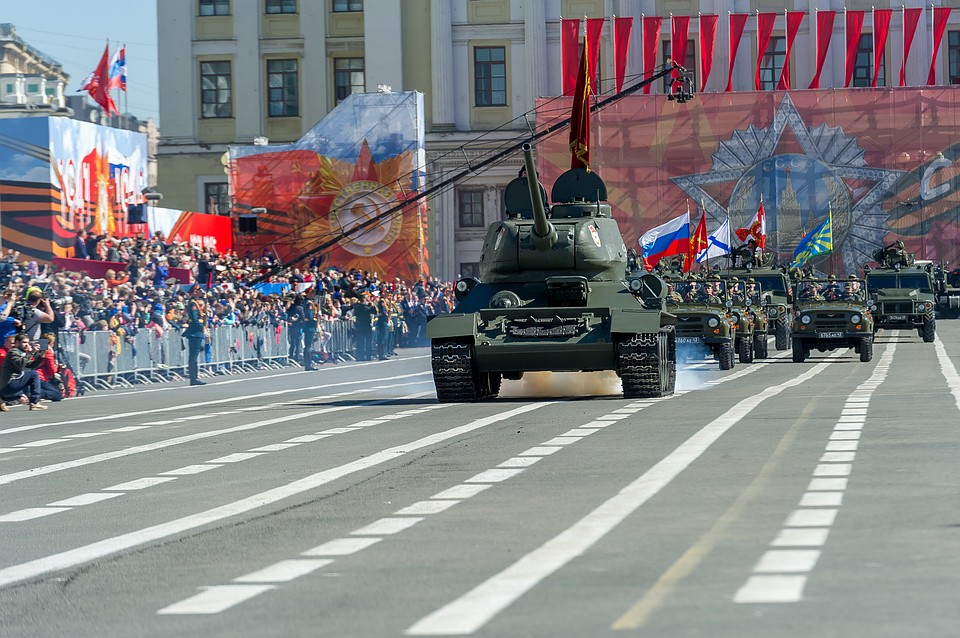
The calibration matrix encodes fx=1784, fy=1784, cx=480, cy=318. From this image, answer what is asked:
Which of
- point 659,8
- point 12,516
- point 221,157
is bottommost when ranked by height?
point 12,516

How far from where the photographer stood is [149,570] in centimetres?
934

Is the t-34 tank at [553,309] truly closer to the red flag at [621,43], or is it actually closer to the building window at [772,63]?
the red flag at [621,43]

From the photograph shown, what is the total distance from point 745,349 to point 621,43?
36.5 meters

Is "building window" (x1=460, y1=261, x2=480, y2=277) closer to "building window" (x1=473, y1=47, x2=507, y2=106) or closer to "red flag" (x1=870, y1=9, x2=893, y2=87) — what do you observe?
"building window" (x1=473, y1=47, x2=507, y2=106)

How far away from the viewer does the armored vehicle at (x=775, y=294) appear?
42.5 metres

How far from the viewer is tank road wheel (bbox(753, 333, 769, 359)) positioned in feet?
130

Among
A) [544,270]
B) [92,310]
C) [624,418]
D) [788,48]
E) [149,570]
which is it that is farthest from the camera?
[788,48]

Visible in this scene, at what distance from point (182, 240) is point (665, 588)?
45.7m

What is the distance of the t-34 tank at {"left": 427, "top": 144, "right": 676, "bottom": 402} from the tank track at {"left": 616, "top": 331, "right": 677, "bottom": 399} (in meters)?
0.01

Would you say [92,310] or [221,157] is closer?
[92,310]

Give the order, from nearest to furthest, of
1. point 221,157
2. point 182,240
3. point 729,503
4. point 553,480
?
point 729,503, point 553,480, point 182,240, point 221,157

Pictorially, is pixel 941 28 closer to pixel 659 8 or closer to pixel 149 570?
pixel 659 8

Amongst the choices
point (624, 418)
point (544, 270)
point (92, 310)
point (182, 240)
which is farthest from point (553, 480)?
point (182, 240)

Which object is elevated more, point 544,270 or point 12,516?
point 544,270
